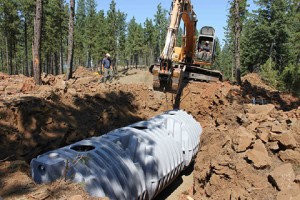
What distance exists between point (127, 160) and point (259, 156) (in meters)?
3.30

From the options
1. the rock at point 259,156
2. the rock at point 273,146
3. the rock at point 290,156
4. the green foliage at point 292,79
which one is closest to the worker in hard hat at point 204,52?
the rock at point 273,146

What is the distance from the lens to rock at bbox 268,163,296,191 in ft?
20.6

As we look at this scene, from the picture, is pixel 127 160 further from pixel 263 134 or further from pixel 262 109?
pixel 262 109

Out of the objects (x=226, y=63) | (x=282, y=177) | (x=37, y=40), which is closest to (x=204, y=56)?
(x=37, y=40)

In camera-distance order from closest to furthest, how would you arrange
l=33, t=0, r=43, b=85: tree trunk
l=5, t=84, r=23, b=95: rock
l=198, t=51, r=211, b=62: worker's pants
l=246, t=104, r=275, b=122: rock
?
l=246, t=104, r=275, b=122: rock < l=5, t=84, r=23, b=95: rock < l=33, t=0, r=43, b=85: tree trunk < l=198, t=51, r=211, b=62: worker's pants

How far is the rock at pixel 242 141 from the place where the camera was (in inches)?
314

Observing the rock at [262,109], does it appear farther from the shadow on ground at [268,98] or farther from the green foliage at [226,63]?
the green foliage at [226,63]

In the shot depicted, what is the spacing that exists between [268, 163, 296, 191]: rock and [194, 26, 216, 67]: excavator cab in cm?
1047

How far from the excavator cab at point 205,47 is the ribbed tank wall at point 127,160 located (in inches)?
270

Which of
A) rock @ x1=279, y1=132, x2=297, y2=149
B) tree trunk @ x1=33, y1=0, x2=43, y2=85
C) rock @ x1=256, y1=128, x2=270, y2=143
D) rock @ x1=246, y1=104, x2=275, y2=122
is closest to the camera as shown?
rock @ x1=279, y1=132, x2=297, y2=149

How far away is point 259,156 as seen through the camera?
740 cm

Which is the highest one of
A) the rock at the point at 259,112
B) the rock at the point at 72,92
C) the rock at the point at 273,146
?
the rock at the point at 72,92

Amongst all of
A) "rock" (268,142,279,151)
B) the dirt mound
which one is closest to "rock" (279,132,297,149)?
"rock" (268,142,279,151)

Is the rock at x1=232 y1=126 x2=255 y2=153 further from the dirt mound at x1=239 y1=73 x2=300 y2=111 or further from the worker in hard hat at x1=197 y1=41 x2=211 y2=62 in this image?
the worker in hard hat at x1=197 y1=41 x2=211 y2=62
